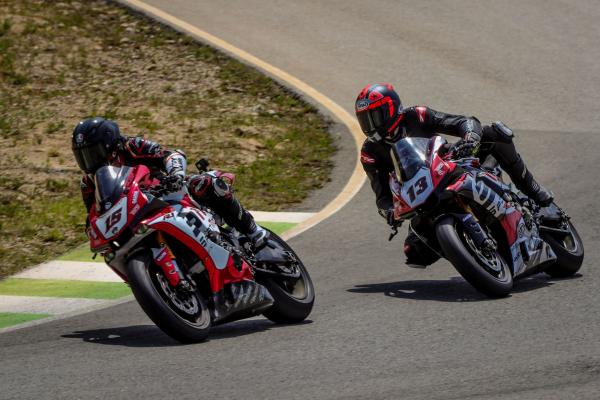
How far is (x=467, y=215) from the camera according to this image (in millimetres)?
9164

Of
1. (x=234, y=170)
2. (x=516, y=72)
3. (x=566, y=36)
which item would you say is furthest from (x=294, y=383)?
(x=566, y=36)

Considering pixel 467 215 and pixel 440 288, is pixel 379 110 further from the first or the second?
pixel 440 288

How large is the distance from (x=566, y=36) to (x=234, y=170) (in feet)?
24.5

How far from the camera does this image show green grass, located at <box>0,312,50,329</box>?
9883 mm

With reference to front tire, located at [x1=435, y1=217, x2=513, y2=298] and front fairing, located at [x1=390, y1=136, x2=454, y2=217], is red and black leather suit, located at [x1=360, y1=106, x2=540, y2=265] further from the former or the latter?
front tire, located at [x1=435, y1=217, x2=513, y2=298]

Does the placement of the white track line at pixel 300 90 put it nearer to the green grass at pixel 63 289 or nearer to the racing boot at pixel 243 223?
Answer: the green grass at pixel 63 289

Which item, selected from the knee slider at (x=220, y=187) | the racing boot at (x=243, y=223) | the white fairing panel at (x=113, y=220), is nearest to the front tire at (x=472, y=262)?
the racing boot at (x=243, y=223)

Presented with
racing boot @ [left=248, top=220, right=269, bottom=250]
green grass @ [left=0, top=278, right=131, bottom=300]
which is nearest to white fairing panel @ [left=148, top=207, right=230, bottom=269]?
racing boot @ [left=248, top=220, right=269, bottom=250]

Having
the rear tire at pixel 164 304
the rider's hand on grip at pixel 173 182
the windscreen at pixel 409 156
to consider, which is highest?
the windscreen at pixel 409 156

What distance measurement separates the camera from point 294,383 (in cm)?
689

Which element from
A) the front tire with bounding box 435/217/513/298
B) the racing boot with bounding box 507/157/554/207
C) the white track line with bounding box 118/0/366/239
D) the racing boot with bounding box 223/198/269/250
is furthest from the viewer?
the white track line with bounding box 118/0/366/239

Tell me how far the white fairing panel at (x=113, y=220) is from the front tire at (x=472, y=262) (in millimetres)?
2489

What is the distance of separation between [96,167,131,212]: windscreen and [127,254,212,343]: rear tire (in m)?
0.44

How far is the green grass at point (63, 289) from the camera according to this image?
1087 cm
